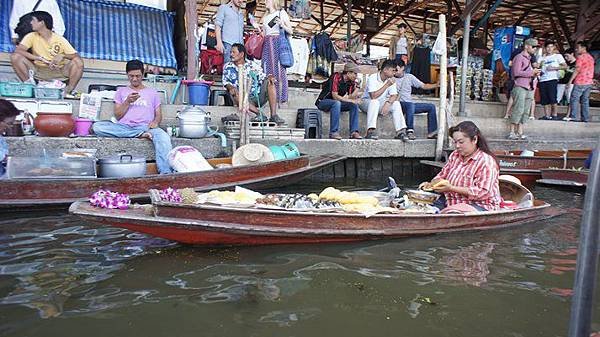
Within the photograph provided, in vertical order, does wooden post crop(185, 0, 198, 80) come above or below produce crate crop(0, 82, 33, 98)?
above

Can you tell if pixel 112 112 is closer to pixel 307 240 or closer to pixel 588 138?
pixel 307 240

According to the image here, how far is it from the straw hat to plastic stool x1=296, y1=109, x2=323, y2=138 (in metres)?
1.93

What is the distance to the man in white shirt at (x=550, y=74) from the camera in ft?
37.8

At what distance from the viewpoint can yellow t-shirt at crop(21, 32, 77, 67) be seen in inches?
279

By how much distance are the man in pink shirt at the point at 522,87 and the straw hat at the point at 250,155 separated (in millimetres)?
6326

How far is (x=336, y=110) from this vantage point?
8484mm

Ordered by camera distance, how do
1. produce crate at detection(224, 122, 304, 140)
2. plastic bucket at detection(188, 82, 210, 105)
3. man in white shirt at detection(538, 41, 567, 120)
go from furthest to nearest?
man in white shirt at detection(538, 41, 567, 120) < plastic bucket at detection(188, 82, 210, 105) < produce crate at detection(224, 122, 304, 140)

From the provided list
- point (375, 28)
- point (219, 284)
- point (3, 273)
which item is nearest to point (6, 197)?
point (3, 273)

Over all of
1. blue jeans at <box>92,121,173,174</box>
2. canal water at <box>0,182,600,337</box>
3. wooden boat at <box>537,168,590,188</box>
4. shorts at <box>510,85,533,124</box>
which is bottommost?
canal water at <box>0,182,600,337</box>

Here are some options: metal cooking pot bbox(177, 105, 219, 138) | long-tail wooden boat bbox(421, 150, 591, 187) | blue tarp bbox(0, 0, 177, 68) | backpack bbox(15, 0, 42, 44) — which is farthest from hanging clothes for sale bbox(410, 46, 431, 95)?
backpack bbox(15, 0, 42, 44)

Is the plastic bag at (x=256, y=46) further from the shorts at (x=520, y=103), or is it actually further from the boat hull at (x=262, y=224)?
the shorts at (x=520, y=103)

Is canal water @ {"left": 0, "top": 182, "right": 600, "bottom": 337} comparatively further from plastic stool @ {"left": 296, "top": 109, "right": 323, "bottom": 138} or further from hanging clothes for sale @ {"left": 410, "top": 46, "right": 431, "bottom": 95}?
hanging clothes for sale @ {"left": 410, "top": 46, "right": 431, "bottom": 95}

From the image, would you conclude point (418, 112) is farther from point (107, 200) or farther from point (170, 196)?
point (107, 200)

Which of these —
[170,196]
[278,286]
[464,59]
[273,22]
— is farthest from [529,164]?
[170,196]
